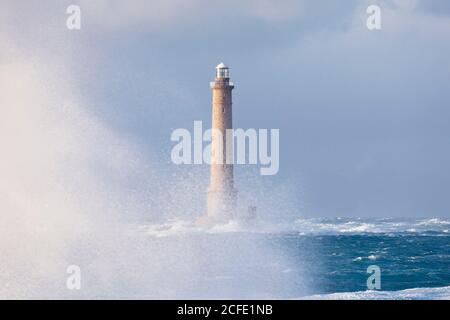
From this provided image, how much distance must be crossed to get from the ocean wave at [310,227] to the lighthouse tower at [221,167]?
23.3 inches

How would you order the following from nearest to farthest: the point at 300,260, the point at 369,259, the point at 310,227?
the point at 300,260
the point at 369,259
the point at 310,227

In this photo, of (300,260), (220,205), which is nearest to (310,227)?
(220,205)

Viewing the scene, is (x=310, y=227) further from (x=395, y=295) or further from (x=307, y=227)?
(x=395, y=295)

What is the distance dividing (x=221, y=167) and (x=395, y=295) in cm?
2014

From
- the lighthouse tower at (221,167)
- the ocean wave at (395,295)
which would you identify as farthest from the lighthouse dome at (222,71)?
the ocean wave at (395,295)

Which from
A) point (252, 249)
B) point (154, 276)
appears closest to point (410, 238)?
point (252, 249)

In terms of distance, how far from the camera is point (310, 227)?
6569 cm

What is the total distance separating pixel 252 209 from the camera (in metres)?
55.0

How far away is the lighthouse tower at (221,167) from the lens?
52594 mm

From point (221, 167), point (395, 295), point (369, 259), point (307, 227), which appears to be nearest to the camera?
point (395, 295)

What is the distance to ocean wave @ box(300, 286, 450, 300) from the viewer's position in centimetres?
3266

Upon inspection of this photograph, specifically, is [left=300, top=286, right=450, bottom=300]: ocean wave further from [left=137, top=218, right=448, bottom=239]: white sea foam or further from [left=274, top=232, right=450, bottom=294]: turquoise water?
[left=137, top=218, right=448, bottom=239]: white sea foam
